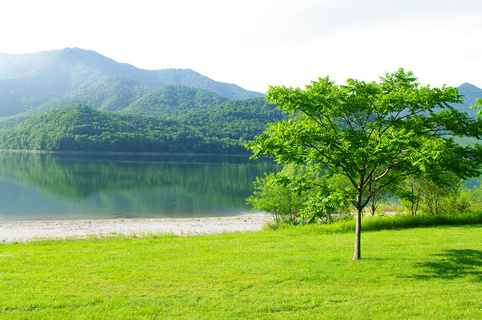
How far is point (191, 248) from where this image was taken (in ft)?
43.5

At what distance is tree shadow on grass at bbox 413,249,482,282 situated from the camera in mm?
9047

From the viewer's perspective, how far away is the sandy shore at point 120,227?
75.8 ft

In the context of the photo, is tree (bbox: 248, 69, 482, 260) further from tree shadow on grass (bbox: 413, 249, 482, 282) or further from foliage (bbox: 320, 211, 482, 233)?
foliage (bbox: 320, 211, 482, 233)

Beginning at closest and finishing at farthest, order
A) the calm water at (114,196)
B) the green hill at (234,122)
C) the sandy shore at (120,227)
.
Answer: the sandy shore at (120,227) → the calm water at (114,196) → the green hill at (234,122)

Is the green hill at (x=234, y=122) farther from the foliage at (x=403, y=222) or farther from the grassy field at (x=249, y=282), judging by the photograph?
the grassy field at (x=249, y=282)

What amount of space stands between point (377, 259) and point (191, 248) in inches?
262

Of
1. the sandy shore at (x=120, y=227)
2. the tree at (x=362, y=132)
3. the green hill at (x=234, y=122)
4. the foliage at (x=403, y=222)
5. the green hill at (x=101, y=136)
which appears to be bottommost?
the sandy shore at (x=120, y=227)

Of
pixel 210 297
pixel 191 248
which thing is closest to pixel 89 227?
pixel 191 248

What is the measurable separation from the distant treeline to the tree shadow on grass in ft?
403

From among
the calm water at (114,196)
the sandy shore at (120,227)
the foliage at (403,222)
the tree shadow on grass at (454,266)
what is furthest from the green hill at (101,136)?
the tree shadow on grass at (454,266)

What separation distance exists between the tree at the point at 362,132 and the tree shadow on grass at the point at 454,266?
254cm

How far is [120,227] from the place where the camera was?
26297mm

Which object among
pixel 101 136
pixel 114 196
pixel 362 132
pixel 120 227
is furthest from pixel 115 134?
pixel 362 132

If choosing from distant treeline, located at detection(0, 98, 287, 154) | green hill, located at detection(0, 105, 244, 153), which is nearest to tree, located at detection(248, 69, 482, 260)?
distant treeline, located at detection(0, 98, 287, 154)
